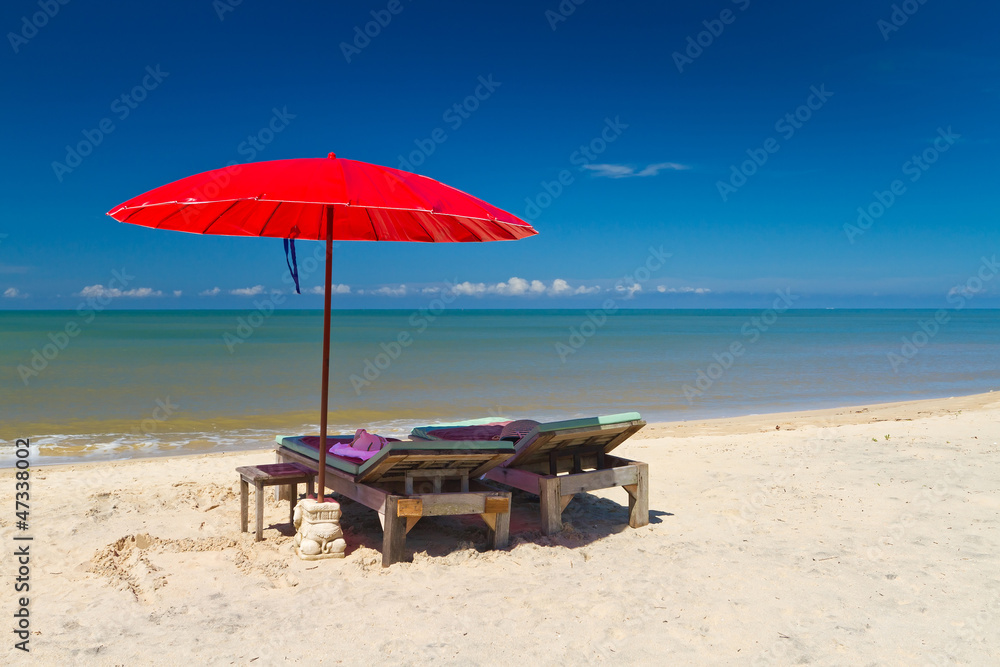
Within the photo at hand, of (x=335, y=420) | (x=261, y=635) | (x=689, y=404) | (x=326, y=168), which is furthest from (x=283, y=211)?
(x=689, y=404)

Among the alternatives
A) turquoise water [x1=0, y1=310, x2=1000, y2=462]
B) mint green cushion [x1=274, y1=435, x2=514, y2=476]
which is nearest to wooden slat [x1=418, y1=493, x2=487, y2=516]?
mint green cushion [x1=274, y1=435, x2=514, y2=476]

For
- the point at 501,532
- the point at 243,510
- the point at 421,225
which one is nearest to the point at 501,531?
the point at 501,532

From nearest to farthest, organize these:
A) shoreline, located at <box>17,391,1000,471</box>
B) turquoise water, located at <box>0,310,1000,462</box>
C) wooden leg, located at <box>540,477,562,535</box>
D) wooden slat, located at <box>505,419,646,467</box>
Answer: wooden slat, located at <box>505,419,646,467</box> < wooden leg, located at <box>540,477,562,535</box> < shoreline, located at <box>17,391,1000,471</box> < turquoise water, located at <box>0,310,1000,462</box>

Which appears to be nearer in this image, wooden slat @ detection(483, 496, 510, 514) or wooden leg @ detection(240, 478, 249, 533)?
wooden slat @ detection(483, 496, 510, 514)

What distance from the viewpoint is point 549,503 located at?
5.19 m

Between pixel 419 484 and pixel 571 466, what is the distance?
4.29 ft

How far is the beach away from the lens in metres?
3.44

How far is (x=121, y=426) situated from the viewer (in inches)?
453

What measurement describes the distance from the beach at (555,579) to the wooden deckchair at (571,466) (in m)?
0.23

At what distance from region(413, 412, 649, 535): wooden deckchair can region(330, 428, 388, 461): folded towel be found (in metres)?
0.58

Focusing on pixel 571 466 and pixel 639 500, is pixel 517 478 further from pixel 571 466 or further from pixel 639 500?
pixel 639 500

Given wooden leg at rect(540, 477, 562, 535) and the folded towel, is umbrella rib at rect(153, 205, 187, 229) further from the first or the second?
wooden leg at rect(540, 477, 562, 535)

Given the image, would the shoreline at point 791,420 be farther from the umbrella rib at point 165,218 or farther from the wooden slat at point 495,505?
the wooden slat at point 495,505

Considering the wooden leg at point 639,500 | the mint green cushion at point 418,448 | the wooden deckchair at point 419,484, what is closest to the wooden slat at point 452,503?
the wooden deckchair at point 419,484
